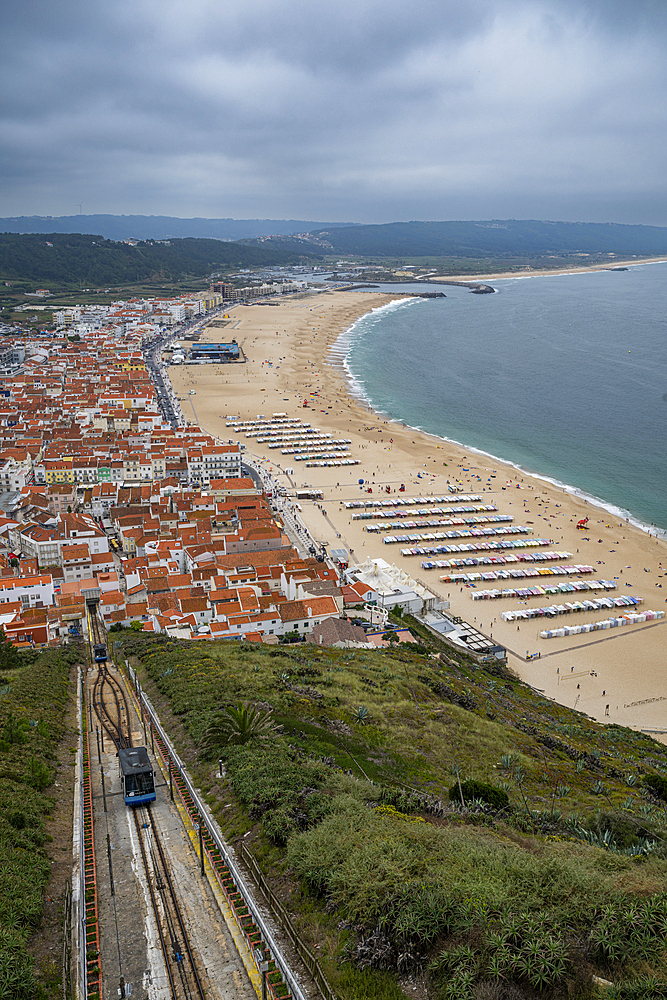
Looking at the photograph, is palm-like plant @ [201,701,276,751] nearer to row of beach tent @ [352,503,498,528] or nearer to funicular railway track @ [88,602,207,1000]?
funicular railway track @ [88,602,207,1000]

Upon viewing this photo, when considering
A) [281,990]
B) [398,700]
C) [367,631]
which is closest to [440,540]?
[367,631]

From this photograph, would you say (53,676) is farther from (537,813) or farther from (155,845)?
(537,813)

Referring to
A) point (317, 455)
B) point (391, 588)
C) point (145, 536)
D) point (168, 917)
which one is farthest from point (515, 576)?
point (168, 917)

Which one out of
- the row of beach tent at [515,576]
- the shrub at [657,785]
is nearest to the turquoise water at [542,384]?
the row of beach tent at [515,576]

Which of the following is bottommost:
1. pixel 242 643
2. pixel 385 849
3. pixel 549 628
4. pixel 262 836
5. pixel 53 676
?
pixel 549 628

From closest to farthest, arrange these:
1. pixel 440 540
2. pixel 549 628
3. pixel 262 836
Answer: pixel 262 836 < pixel 549 628 < pixel 440 540

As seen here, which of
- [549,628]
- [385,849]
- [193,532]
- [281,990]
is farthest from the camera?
[193,532]
